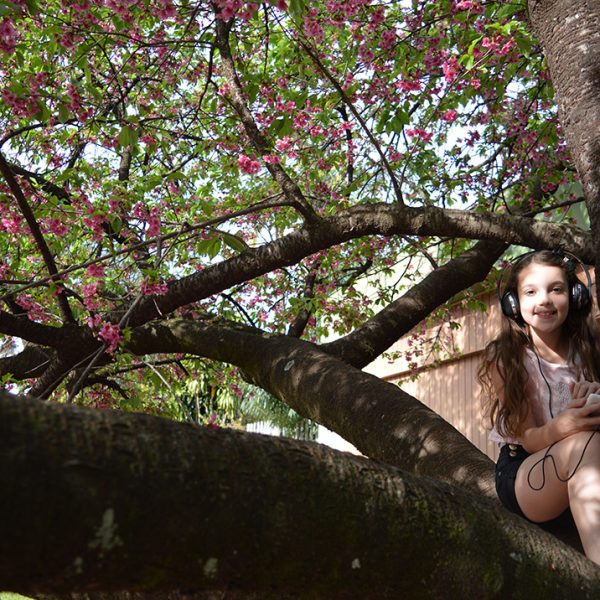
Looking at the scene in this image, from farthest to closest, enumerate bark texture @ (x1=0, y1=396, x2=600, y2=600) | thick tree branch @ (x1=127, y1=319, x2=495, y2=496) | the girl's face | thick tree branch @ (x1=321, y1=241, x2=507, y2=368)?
thick tree branch @ (x1=321, y1=241, x2=507, y2=368), thick tree branch @ (x1=127, y1=319, x2=495, y2=496), the girl's face, bark texture @ (x1=0, y1=396, x2=600, y2=600)

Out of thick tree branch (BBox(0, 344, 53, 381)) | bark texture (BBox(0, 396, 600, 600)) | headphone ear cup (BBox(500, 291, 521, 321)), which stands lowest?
bark texture (BBox(0, 396, 600, 600))

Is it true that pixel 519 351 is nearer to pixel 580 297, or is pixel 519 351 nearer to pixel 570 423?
pixel 580 297

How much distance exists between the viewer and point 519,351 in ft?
8.89

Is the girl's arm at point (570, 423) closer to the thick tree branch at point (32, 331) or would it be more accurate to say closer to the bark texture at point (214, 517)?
the bark texture at point (214, 517)

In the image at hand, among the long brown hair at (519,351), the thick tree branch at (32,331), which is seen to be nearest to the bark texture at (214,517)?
the long brown hair at (519,351)

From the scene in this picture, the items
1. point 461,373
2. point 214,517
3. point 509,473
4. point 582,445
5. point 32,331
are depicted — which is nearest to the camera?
point 214,517

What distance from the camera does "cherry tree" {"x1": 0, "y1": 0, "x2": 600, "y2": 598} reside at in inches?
40.3

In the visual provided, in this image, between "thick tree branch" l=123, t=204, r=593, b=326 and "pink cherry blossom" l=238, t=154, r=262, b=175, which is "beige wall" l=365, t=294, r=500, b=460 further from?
"thick tree branch" l=123, t=204, r=593, b=326

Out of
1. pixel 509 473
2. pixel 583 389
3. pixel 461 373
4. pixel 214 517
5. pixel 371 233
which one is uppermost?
pixel 461 373

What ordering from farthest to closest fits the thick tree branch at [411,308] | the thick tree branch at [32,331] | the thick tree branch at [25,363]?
1. the thick tree branch at [25,363]
2. the thick tree branch at [411,308]
3. the thick tree branch at [32,331]

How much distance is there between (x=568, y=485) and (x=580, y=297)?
792 mm

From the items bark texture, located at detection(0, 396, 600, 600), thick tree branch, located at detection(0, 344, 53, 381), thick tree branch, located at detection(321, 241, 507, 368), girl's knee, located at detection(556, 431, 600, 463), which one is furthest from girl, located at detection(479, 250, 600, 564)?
thick tree branch, located at detection(0, 344, 53, 381)

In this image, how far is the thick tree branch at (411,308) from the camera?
467 cm

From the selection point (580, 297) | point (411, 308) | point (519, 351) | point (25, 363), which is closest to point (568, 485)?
point (519, 351)
